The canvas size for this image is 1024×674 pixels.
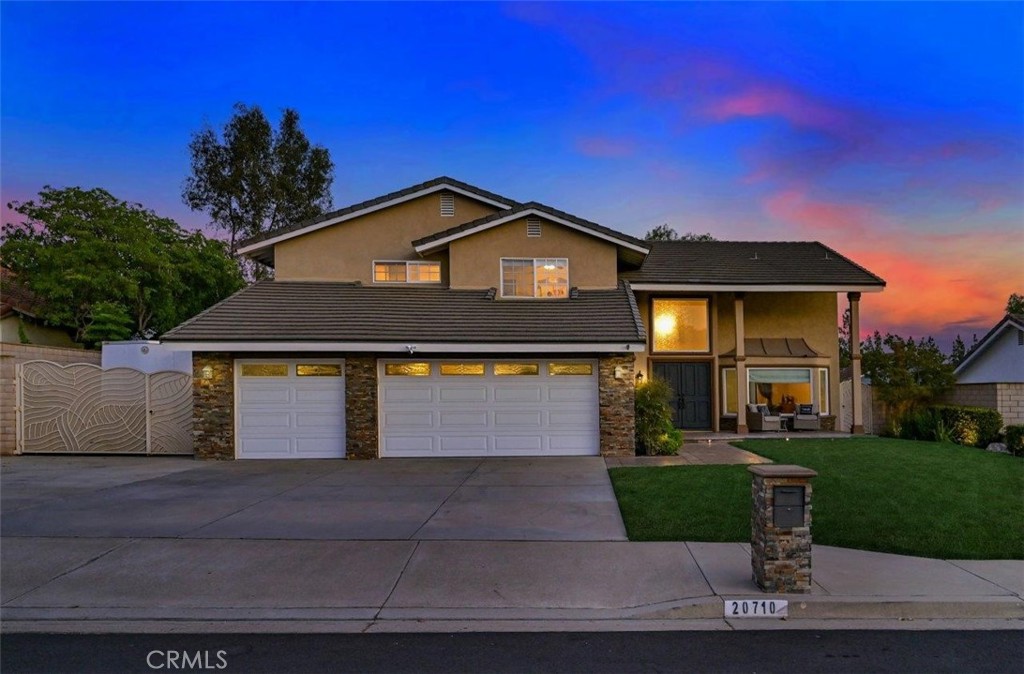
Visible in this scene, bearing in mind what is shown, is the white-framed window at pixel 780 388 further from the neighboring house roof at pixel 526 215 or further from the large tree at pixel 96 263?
the large tree at pixel 96 263

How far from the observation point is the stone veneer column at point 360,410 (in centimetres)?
1454

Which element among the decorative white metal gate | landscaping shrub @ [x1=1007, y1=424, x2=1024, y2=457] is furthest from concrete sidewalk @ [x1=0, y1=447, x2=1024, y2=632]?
landscaping shrub @ [x1=1007, y1=424, x2=1024, y2=457]

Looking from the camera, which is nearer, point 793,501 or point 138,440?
point 793,501

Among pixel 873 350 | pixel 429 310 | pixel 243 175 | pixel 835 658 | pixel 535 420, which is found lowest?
pixel 835 658

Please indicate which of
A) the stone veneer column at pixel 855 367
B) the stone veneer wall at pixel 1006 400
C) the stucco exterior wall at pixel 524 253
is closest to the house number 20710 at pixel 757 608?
the stucco exterior wall at pixel 524 253

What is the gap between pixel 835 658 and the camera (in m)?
4.68

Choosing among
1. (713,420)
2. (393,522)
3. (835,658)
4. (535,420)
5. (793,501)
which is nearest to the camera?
(835,658)

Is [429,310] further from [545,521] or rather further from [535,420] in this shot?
[545,521]

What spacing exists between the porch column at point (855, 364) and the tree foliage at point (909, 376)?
788mm

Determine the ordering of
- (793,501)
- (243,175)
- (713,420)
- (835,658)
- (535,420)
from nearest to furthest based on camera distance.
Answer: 1. (835,658)
2. (793,501)
3. (535,420)
4. (713,420)
5. (243,175)

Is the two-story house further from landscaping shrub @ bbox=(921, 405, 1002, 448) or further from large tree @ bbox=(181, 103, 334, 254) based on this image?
large tree @ bbox=(181, 103, 334, 254)

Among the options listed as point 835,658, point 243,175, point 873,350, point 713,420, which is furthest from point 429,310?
point 243,175

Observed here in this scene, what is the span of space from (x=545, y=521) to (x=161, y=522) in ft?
18.1

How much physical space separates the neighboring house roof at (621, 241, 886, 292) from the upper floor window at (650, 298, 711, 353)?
1.19 m
